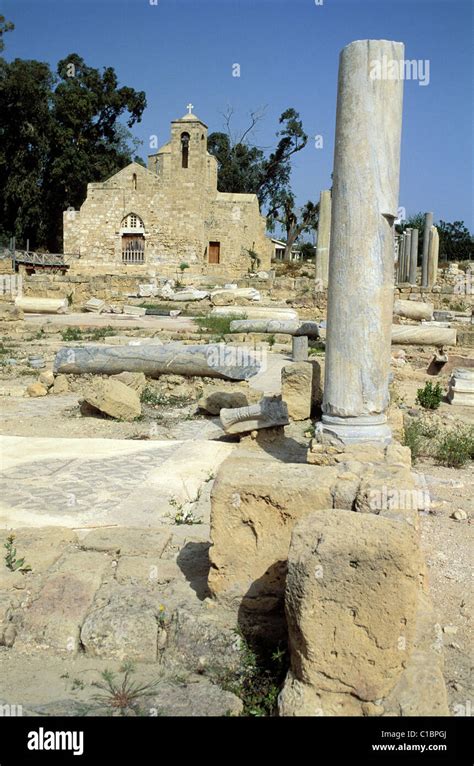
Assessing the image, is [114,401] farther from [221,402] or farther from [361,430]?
[361,430]

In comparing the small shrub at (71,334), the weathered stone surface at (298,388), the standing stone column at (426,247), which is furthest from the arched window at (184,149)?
the weathered stone surface at (298,388)

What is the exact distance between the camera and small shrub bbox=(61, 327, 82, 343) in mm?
16109

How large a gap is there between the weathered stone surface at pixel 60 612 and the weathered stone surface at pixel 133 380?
567 centimetres

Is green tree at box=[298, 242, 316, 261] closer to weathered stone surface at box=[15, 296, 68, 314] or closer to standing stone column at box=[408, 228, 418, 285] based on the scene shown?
standing stone column at box=[408, 228, 418, 285]

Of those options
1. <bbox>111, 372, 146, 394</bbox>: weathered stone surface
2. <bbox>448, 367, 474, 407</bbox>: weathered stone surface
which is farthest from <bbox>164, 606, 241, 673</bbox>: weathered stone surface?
<bbox>448, 367, 474, 407</bbox>: weathered stone surface

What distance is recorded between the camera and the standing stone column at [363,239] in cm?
514

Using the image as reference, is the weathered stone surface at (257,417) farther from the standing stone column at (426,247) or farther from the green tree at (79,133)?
the green tree at (79,133)

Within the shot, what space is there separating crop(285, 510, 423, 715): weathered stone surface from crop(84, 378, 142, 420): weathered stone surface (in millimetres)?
5824

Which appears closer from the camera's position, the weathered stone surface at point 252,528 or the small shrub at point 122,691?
the small shrub at point 122,691

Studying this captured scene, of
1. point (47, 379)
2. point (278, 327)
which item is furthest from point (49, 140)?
point (47, 379)

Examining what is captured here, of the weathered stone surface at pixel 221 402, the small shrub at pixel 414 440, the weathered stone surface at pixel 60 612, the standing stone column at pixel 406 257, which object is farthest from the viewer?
the standing stone column at pixel 406 257

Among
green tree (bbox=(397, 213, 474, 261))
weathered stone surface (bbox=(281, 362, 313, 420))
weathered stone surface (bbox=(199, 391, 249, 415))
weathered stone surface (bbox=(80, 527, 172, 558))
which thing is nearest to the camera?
weathered stone surface (bbox=(80, 527, 172, 558))

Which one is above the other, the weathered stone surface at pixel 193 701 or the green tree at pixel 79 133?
the green tree at pixel 79 133

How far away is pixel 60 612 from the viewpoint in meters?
3.30
